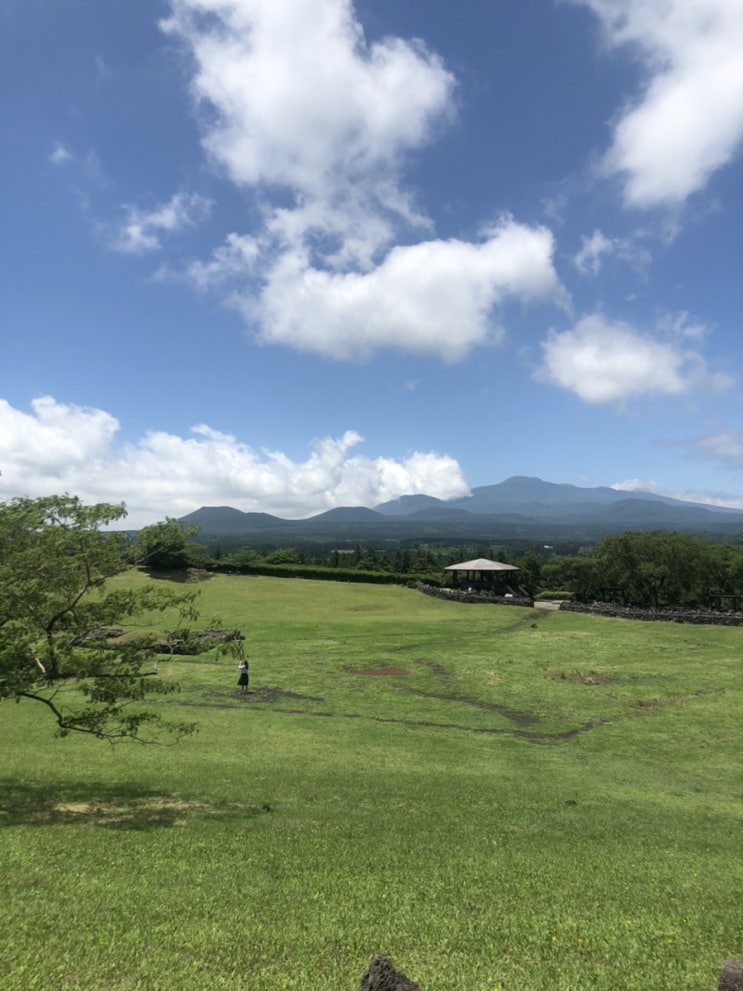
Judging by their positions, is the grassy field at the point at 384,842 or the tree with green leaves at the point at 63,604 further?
the tree with green leaves at the point at 63,604

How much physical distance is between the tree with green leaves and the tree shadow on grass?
1666 mm

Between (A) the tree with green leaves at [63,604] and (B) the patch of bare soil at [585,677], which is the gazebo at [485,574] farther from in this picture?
(A) the tree with green leaves at [63,604]

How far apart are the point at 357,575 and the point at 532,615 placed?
29.1m

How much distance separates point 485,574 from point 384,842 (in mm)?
70900

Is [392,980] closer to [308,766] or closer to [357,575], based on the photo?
[308,766]

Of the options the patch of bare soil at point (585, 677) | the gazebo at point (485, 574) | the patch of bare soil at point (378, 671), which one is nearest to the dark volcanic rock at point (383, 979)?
the patch of bare soil at point (378, 671)

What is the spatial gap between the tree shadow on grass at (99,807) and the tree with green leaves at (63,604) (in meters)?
1.67

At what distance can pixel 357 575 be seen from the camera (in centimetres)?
7469

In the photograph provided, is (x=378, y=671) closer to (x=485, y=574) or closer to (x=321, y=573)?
(x=321, y=573)

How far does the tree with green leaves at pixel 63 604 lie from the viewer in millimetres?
11547

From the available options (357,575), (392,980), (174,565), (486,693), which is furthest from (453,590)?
(392,980)

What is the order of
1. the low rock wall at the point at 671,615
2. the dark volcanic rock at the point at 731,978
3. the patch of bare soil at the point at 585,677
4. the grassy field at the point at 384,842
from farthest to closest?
the low rock wall at the point at 671,615 → the patch of bare soil at the point at 585,677 → the grassy field at the point at 384,842 → the dark volcanic rock at the point at 731,978

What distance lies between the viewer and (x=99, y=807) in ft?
40.8

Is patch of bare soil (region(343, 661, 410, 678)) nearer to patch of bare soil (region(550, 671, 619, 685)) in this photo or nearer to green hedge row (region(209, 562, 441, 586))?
patch of bare soil (region(550, 671, 619, 685))
